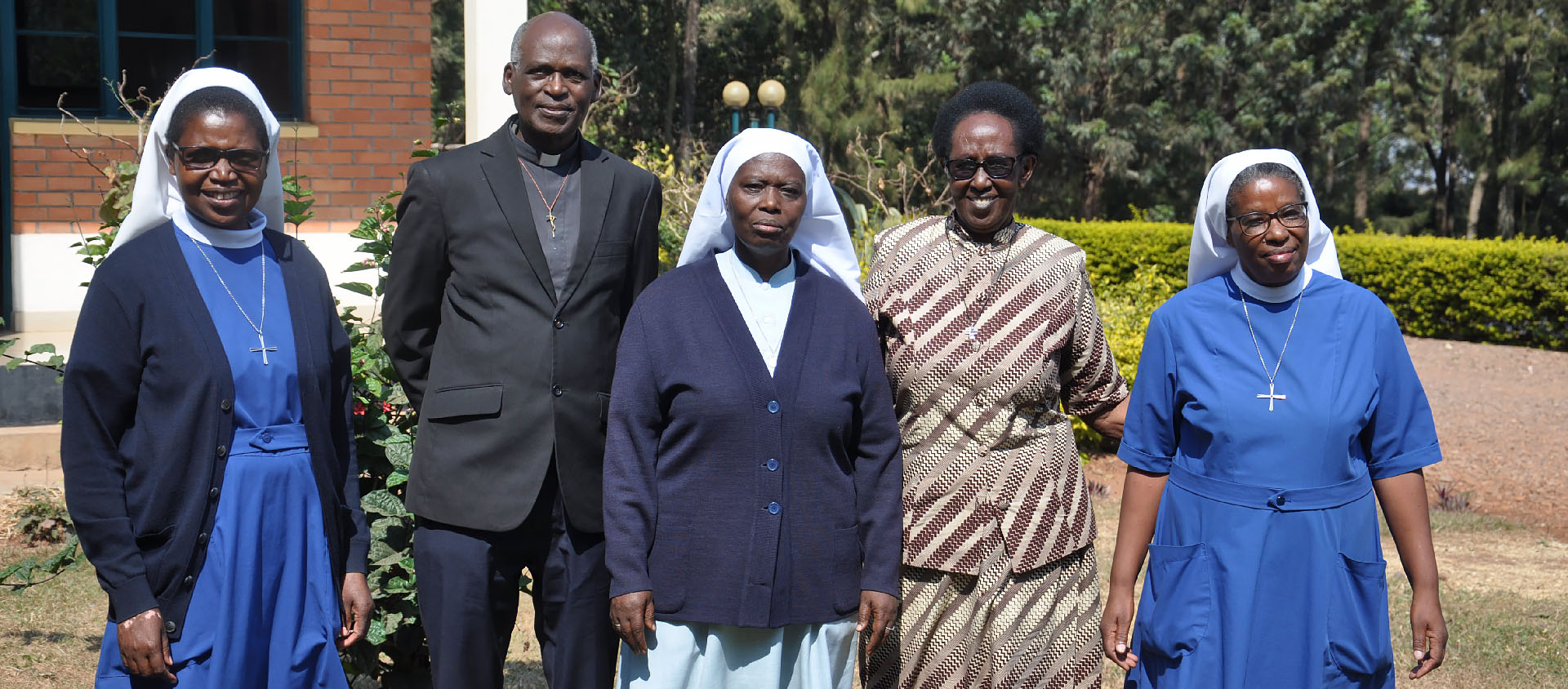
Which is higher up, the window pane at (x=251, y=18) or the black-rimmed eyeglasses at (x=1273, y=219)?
the window pane at (x=251, y=18)

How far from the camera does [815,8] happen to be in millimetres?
26500

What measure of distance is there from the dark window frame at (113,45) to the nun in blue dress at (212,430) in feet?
22.1

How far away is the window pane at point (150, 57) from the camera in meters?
9.56

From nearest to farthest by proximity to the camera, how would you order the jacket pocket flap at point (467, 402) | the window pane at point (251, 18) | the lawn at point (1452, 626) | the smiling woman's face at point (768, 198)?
1. the smiling woman's face at point (768, 198)
2. the jacket pocket flap at point (467, 402)
3. the lawn at point (1452, 626)
4. the window pane at point (251, 18)

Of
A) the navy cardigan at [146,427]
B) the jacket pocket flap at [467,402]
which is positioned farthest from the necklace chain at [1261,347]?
the navy cardigan at [146,427]

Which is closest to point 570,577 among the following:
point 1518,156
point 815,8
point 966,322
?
point 966,322

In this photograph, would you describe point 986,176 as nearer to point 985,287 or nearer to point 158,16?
point 985,287

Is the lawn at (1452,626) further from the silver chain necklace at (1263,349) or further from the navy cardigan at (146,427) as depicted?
the silver chain necklace at (1263,349)

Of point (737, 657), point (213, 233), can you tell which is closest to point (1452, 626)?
point (737, 657)

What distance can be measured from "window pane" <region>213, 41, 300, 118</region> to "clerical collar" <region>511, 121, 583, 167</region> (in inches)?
261

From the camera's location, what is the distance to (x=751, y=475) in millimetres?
2795

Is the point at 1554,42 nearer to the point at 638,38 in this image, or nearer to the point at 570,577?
the point at 638,38

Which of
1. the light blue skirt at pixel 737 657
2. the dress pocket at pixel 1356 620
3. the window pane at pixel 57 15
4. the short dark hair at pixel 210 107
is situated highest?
the window pane at pixel 57 15

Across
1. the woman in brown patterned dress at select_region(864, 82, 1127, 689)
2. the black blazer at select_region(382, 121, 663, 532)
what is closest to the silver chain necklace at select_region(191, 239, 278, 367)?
the black blazer at select_region(382, 121, 663, 532)
